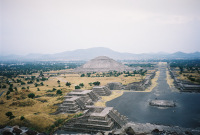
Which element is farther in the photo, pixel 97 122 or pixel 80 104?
pixel 80 104

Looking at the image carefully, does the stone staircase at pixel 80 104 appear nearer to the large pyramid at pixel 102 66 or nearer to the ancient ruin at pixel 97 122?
the ancient ruin at pixel 97 122

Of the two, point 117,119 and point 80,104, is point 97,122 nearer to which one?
point 117,119

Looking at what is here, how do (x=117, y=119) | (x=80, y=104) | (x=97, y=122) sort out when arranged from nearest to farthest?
(x=97, y=122)
(x=117, y=119)
(x=80, y=104)

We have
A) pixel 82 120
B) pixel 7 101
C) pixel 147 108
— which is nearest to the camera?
pixel 82 120

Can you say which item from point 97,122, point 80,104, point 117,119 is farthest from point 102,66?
point 97,122

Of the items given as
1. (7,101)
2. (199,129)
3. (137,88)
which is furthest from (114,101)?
(7,101)

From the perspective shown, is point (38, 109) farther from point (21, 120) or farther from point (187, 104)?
point (187, 104)

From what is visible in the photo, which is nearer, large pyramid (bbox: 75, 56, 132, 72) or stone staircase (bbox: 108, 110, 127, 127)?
stone staircase (bbox: 108, 110, 127, 127)

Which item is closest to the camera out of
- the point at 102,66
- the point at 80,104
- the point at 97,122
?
the point at 97,122

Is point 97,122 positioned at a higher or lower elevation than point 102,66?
lower

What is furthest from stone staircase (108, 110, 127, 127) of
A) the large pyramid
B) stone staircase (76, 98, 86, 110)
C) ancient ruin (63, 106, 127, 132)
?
the large pyramid

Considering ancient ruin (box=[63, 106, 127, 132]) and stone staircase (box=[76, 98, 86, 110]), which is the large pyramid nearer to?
stone staircase (box=[76, 98, 86, 110])
